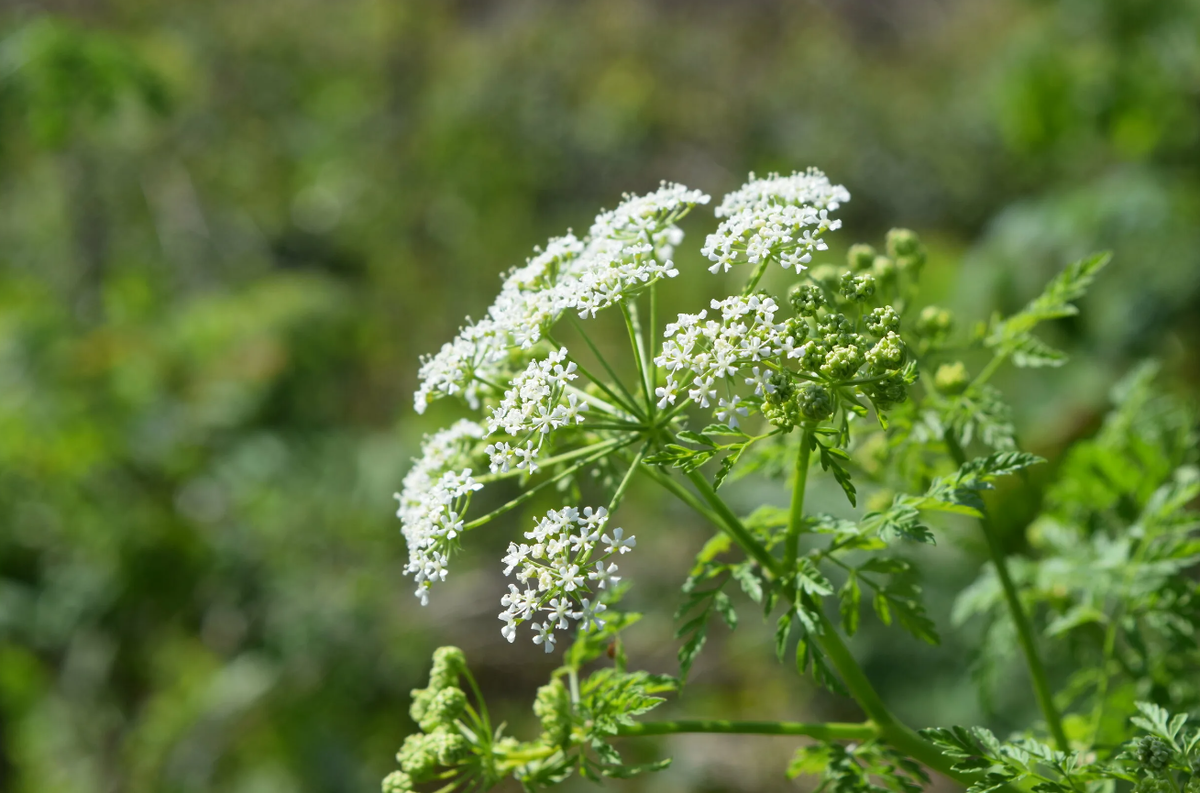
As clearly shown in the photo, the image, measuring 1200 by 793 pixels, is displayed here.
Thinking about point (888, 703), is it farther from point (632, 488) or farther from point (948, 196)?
point (948, 196)

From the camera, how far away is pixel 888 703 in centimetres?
613

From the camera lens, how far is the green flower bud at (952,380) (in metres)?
2.32

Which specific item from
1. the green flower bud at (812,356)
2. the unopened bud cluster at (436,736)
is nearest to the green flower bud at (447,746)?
the unopened bud cluster at (436,736)

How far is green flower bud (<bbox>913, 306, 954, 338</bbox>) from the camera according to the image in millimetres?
2379

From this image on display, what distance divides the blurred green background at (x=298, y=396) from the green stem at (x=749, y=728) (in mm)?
3944

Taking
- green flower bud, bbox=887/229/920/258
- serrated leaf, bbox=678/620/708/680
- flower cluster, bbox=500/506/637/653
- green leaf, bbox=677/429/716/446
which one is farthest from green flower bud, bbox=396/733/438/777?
green flower bud, bbox=887/229/920/258

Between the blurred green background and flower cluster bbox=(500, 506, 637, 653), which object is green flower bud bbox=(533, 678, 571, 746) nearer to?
flower cluster bbox=(500, 506, 637, 653)

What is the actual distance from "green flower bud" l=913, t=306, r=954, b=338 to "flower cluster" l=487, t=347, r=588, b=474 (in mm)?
989

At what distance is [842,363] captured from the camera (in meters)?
1.71

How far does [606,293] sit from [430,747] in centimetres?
105

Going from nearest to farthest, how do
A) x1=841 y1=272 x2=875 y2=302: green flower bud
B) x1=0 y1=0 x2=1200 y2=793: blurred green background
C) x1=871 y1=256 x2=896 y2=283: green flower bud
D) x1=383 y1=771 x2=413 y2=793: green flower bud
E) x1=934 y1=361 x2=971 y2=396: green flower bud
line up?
x1=841 y1=272 x2=875 y2=302: green flower bud, x1=383 y1=771 x2=413 y2=793: green flower bud, x1=934 y1=361 x2=971 y2=396: green flower bud, x1=871 y1=256 x2=896 y2=283: green flower bud, x1=0 y1=0 x2=1200 y2=793: blurred green background

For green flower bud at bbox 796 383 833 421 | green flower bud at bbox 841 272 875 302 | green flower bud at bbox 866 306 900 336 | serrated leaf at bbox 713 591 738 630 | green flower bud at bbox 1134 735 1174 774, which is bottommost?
green flower bud at bbox 1134 735 1174 774

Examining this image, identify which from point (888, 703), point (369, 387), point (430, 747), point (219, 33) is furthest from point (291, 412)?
point (219, 33)

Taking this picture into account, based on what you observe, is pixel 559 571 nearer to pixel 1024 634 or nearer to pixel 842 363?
pixel 842 363
